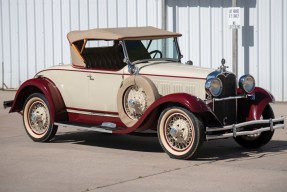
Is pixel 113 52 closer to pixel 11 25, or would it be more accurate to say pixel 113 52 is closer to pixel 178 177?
pixel 178 177

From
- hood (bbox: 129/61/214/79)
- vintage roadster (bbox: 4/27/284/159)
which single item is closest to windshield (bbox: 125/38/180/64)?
vintage roadster (bbox: 4/27/284/159)

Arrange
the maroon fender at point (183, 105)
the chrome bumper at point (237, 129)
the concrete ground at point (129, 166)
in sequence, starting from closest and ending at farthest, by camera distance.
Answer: the concrete ground at point (129, 166), the maroon fender at point (183, 105), the chrome bumper at point (237, 129)

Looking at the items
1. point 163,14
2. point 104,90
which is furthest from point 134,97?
point 163,14

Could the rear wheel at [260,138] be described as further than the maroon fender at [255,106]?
Yes

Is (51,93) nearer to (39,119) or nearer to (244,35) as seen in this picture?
(39,119)

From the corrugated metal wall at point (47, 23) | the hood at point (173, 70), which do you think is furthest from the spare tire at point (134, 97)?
the corrugated metal wall at point (47, 23)

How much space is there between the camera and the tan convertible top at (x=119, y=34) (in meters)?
11.2

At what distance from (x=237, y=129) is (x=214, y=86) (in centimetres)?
66

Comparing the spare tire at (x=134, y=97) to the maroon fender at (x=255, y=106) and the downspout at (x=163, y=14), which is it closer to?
the maroon fender at (x=255, y=106)

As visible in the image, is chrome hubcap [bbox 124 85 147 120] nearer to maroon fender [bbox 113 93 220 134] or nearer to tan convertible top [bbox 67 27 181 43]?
maroon fender [bbox 113 93 220 134]

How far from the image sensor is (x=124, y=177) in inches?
351

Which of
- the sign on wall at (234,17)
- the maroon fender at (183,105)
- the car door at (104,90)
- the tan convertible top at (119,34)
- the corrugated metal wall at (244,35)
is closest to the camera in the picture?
the maroon fender at (183,105)

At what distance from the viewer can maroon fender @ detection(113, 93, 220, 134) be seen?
9758 millimetres

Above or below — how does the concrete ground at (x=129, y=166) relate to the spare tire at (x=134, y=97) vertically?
below
